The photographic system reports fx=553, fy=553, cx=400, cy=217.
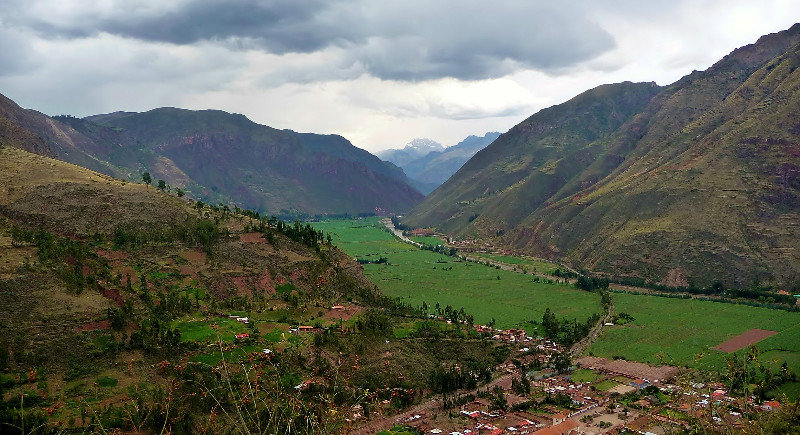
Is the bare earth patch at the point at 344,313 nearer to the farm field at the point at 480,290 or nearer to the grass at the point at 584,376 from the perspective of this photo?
the farm field at the point at 480,290

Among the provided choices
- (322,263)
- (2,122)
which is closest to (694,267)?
(322,263)

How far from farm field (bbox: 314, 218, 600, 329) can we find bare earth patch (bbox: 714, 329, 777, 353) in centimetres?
2344

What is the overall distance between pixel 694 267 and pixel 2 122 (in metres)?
170

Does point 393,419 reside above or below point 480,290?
below

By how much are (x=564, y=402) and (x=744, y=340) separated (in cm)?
3852

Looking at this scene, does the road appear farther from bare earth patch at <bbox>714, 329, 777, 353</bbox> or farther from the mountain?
the mountain

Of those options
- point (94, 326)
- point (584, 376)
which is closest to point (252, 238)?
point (94, 326)

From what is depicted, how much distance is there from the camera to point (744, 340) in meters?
80.4

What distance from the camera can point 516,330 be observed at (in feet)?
287

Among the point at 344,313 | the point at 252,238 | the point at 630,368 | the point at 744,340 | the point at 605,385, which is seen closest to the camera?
the point at 605,385

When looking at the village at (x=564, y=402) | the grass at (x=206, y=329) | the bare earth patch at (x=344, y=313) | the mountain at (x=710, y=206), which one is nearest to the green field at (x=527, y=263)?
the mountain at (x=710, y=206)

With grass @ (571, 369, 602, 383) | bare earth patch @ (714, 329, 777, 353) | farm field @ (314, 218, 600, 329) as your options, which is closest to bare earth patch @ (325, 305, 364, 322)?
farm field @ (314, 218, 600, 329)

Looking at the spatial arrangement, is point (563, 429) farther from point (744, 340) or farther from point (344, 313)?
point (744, 340)

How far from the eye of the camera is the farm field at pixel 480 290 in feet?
335
